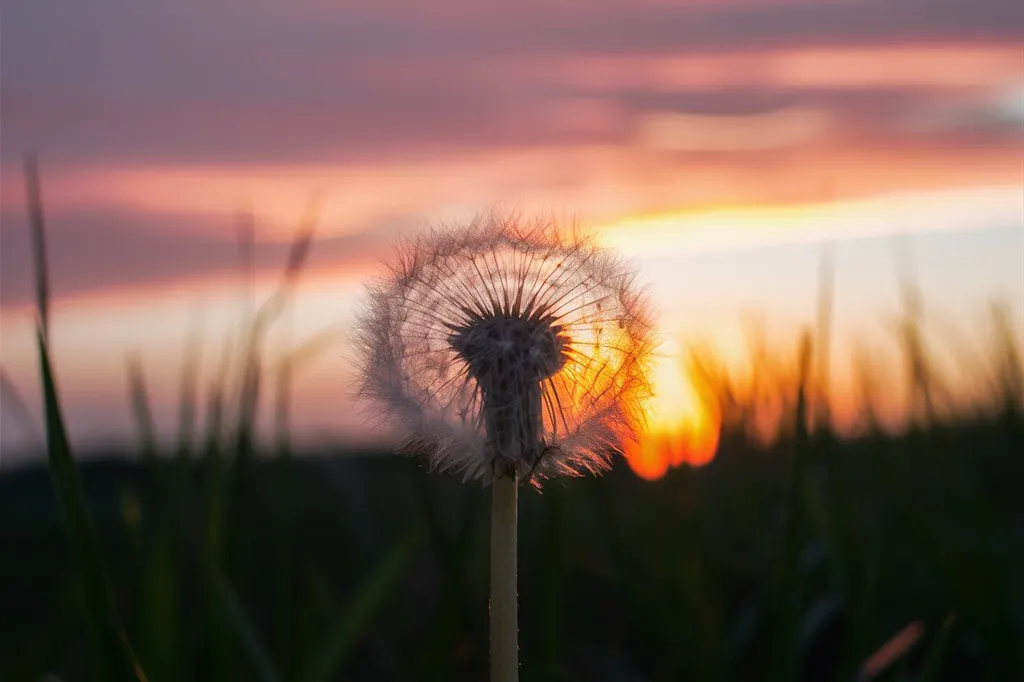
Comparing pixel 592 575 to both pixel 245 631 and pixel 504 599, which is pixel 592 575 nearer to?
pixel 245 631

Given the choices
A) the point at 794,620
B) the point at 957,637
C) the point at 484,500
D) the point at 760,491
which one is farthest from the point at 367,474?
the point at 794,620

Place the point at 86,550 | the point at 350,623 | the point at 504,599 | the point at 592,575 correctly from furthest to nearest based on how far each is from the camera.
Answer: the point at 592,575
the point at 350,623
the point at 86,550
the point at 504,599

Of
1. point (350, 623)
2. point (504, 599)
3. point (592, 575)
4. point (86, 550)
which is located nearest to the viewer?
point (504, 599)

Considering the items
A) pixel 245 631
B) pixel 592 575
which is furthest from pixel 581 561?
pixel 245 631

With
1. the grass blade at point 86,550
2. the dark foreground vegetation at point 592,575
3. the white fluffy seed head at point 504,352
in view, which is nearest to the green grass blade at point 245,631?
the dark foreground vegetation at point 592,575

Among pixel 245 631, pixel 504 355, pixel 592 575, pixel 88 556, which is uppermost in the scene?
pixel 504 355

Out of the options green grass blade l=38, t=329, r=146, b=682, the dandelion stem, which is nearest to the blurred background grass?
green grass blade l=38, t=329, r=146, b=682

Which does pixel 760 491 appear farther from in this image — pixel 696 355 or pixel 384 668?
pixel 384 668
